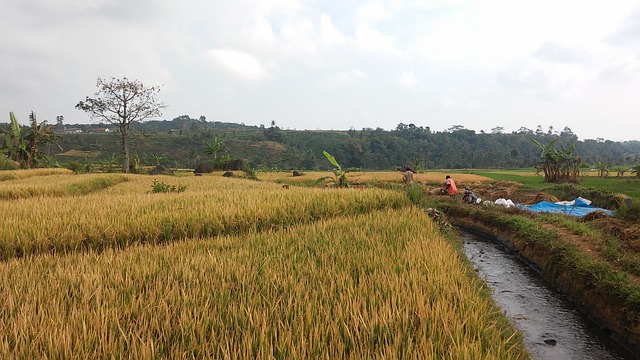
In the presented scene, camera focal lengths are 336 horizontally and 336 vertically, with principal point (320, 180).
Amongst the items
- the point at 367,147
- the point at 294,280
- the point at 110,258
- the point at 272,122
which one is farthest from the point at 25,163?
the point at 272,122

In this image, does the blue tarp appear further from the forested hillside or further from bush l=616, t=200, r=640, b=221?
the forested hillside

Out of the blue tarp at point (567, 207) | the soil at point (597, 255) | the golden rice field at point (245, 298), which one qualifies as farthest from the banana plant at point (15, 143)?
the blue tarp at point (567, 207)

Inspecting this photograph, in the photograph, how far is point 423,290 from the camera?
98.7 inches

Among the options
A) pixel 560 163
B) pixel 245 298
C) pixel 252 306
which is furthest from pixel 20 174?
pixel 560 163

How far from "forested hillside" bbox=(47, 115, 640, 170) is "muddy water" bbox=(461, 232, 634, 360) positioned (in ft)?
131

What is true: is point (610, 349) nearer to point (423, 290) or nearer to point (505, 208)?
point (423, 290)

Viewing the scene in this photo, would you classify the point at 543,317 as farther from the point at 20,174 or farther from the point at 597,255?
the point at 20,174

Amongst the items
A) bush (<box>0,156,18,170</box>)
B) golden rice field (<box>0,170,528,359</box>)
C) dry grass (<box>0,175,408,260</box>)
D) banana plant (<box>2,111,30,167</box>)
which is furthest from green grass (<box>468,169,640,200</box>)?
bush (<box>0,156,18,170</box>)

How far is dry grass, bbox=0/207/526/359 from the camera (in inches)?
65.5

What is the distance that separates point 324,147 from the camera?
3770 inches

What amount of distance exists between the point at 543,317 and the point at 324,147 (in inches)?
3606

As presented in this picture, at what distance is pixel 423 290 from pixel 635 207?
10.4 meters

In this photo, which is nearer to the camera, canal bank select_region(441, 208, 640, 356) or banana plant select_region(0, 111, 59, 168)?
canal bank select_region(441, 208, 640, 356)

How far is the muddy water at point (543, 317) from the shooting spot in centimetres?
406
